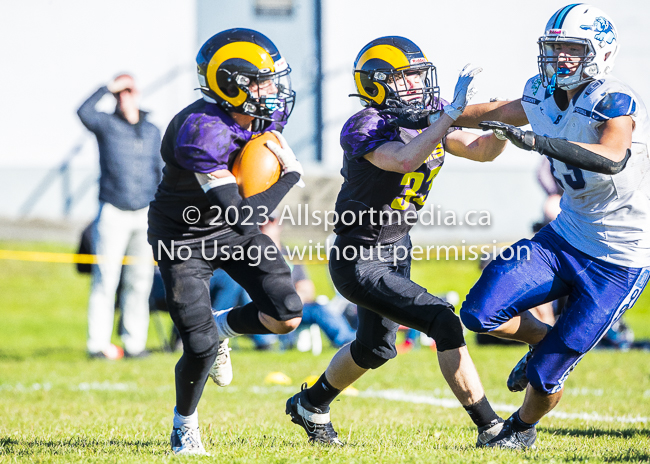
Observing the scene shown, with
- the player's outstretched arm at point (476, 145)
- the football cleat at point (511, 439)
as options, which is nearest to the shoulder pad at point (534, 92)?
the player's outstretched arm at point (476, 145)

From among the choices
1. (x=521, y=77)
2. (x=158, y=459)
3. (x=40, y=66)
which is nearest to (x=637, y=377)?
(x=158, y=459)

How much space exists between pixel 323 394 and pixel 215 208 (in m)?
1.18

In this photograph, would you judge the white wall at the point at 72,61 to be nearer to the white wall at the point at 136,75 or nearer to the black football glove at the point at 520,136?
the white wall at the point at 136,75

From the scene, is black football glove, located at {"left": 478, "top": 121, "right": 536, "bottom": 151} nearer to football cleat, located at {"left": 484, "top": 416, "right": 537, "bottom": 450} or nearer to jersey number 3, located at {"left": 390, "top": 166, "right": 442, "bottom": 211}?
jersey number 3, located at {"left": 390, "top": 166, "right": 442, "bottom": 211}

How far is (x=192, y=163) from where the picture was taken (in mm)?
3656

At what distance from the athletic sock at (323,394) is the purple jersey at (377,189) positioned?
0.84m

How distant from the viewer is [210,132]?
369 cm

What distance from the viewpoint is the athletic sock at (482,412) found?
12.7 feet

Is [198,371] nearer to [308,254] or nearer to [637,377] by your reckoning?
[637,377]

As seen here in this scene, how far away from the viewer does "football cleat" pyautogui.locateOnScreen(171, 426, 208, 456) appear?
12.5 ft

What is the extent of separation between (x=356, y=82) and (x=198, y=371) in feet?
5.39

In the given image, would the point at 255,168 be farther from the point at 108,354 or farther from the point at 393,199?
the point at 108,354

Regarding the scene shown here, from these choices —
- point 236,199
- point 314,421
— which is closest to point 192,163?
point 236,199

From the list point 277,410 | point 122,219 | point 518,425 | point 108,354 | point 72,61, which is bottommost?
point 108,354
